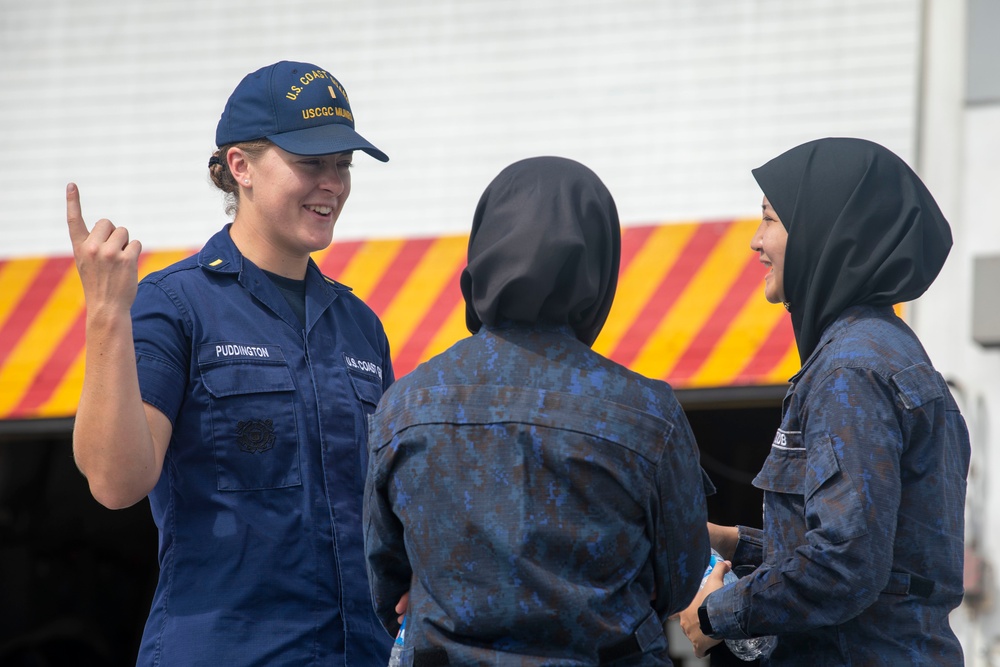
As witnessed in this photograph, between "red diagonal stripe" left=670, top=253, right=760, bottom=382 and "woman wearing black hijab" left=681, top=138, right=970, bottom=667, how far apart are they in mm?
1200

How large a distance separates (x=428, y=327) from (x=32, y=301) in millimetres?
1240

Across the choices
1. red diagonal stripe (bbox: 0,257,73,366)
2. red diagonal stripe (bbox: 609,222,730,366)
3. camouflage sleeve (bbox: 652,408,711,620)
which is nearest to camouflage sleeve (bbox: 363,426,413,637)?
camouflage sleeve (bbox: 652,408,711,620)

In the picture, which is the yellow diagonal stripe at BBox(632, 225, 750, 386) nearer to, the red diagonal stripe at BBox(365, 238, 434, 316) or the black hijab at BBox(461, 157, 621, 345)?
the red diagonal stripe at BBox(365, 238, 434, 316)

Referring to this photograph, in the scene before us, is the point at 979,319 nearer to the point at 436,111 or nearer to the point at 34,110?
the point at 436,111

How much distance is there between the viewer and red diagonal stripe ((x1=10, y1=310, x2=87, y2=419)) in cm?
378

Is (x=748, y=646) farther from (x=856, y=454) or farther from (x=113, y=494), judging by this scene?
(x=113, y=494)

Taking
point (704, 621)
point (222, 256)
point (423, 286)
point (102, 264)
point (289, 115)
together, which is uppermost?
point (289, 115)

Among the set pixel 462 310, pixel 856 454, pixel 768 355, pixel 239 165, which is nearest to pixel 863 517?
pixel 856 454

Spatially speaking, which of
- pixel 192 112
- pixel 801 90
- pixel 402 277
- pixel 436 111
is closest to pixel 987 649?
pixel 801 90

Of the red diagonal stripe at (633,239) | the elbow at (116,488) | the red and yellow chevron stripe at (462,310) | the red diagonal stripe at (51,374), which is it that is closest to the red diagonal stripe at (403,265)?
the red and yellow chevron stripe at (462,310)

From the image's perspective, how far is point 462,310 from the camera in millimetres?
3633

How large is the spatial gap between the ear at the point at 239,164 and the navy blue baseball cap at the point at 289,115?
2 centimetres

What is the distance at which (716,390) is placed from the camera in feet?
11.4

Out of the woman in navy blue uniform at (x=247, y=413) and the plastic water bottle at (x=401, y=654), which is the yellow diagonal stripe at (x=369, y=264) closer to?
the woman in navy blue uniform at (x=247, y=413)
